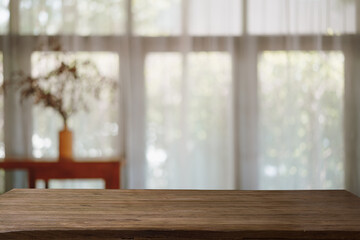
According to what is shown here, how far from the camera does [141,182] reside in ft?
12.8

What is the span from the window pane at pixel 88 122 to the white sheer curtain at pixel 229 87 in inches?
1.6

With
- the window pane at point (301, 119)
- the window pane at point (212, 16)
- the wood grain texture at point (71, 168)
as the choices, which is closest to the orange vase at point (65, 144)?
the wood grain texture at point (71, 168)

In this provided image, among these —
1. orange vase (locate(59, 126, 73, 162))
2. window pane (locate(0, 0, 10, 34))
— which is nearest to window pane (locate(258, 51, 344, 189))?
orange vase (locate(59, 126, 73, 162))

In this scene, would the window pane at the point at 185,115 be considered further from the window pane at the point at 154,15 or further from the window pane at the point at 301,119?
the window pane at the point at 301,119

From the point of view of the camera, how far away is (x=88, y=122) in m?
3.91

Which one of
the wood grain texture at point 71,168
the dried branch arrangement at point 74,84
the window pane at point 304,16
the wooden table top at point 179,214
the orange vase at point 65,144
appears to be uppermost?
the window pane at point 304,16

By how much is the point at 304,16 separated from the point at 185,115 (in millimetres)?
1349

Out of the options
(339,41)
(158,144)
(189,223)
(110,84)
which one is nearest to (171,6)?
(110,84)

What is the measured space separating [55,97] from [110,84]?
46cm

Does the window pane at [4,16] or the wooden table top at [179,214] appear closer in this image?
the wooden table top at [179,214]

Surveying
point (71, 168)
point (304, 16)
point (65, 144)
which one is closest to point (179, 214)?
point (71, 168)

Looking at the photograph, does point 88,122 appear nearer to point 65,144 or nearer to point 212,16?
point 65,144

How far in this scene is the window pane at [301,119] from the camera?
393 centimetres

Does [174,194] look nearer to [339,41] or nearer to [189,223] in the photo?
[189,223]
